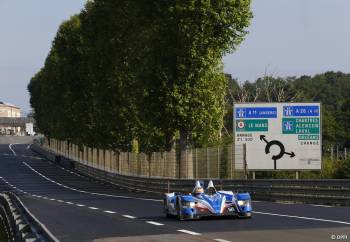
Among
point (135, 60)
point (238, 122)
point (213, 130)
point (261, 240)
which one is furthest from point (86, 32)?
point (261, 240)

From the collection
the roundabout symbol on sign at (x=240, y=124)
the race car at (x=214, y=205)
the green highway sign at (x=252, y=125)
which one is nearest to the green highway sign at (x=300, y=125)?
the green highway sign at (x=252, y=125)

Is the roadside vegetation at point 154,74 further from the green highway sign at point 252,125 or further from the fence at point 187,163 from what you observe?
the green highway sign at point 252,125

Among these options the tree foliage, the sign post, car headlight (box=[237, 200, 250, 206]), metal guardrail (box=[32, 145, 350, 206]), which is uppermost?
the tree foliage

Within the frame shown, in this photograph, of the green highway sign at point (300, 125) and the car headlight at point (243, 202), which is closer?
the car headlight at point (243, 202)

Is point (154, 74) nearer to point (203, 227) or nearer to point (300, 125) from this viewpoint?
point (300, 125)

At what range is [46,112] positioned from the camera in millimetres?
103000

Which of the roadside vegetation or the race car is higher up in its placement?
the roadside vegetation

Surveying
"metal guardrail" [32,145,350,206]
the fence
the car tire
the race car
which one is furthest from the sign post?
the race car

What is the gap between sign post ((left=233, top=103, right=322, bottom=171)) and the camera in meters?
37.1

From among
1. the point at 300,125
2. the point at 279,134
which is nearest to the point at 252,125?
the point at 279,134

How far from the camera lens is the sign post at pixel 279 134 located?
122 ft

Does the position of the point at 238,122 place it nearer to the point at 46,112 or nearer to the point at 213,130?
the point at 213,130

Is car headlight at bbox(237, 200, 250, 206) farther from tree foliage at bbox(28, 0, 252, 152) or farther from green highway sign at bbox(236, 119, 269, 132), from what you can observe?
tree foliage at bbox(28, 0, 252, 152)

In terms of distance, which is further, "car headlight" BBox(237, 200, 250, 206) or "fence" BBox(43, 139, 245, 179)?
"fence" BBox(43, 139, 245, 179)
